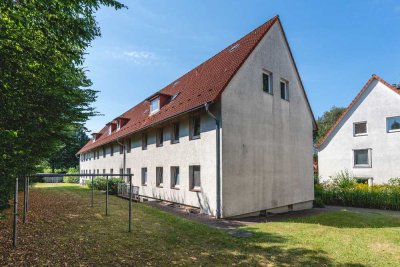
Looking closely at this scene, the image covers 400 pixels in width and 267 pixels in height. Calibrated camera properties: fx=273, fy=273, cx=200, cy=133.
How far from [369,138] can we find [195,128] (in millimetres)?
17157

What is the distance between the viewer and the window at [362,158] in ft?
75.2

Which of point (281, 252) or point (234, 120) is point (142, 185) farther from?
point (281, 252)

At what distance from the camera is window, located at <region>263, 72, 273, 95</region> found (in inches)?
589

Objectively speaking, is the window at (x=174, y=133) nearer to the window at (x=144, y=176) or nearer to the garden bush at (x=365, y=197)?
the window at (x=144, y=176)

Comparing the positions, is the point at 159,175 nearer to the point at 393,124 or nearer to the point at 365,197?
the point at 365,197

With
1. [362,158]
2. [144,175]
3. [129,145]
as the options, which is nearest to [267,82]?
[144,175]

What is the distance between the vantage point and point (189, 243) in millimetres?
7855

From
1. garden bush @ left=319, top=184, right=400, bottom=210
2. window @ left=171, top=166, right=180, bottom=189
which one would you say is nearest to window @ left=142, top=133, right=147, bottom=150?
window @ left=171, top=166, right=180, bottom=189

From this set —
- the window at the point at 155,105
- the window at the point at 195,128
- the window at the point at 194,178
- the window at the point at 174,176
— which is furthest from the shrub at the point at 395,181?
the window at the point at 155,105

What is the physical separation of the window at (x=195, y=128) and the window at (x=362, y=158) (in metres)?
16.9

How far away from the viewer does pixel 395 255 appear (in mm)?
7051

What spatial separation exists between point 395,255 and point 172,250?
18.9ft

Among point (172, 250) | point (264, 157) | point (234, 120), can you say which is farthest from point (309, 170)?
point (172, 250)

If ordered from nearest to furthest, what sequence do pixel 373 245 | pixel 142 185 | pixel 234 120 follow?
1. pixel 373 245
2. pixel 234 120
3. pixel 142 185
